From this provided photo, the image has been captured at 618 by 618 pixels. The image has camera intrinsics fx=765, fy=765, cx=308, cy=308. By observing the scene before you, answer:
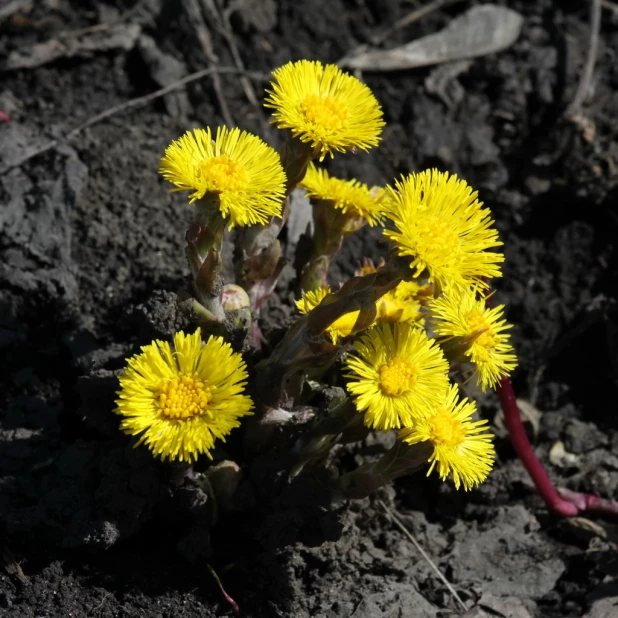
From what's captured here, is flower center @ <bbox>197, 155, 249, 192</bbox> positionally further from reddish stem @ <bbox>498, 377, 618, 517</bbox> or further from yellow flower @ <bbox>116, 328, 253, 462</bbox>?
reddish stem @ <bbox>498, 377, 618, 517</bbox>

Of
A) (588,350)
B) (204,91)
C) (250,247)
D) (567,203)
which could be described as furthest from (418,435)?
(204,91)

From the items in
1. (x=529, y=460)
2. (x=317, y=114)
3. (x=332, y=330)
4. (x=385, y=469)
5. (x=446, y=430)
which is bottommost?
(x=529, y=460)

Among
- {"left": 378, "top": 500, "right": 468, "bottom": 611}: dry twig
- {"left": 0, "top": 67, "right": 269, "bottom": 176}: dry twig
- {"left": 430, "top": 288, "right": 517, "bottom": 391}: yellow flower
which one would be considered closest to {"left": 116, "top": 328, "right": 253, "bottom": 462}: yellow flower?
{"left": 430, "top": 288, "right": 517, "bottom": 391}: yellow flower

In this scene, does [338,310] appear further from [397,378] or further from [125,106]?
[125,106]

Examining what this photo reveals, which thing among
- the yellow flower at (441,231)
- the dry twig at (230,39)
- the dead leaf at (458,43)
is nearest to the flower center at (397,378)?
the yellow flower at (441,231)

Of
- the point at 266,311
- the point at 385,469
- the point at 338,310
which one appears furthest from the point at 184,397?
the point at 266,311

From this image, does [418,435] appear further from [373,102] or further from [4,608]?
[4,608]
